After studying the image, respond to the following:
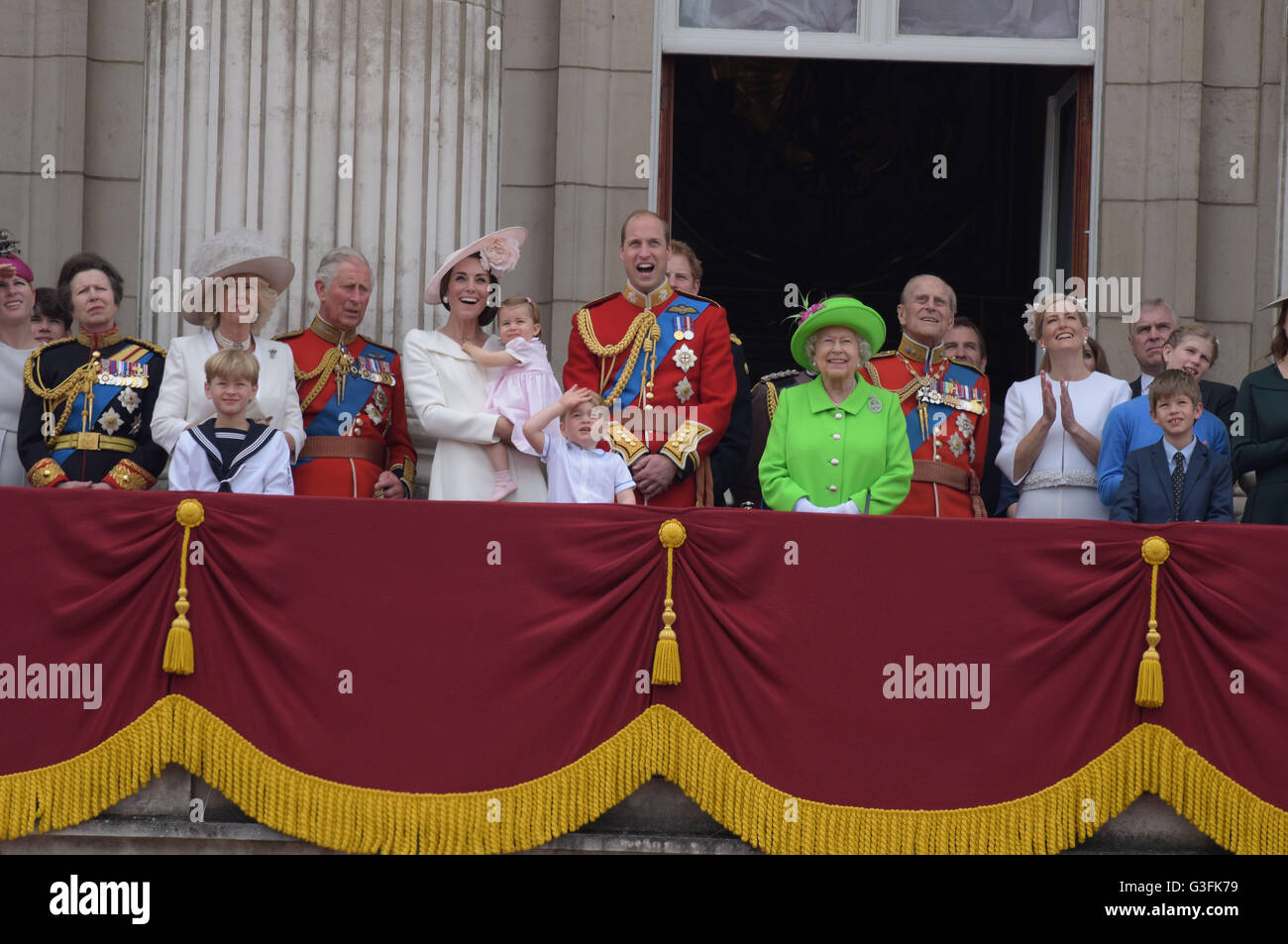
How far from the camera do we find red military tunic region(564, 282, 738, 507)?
26.9ft

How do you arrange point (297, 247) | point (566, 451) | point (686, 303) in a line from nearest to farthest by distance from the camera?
1. point (566, 451)
2. point (686, 303)
3. point (297, 247)

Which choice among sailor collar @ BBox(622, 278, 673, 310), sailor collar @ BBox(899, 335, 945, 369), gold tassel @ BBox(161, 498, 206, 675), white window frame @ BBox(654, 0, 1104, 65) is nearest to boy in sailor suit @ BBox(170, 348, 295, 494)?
gold tassel @ BBox(161, 498, 206, 675)

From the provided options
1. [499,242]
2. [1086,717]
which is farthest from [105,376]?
[1086,717]

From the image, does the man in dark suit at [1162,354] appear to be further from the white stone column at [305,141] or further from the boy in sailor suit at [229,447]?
the boy in sailor suit at [229,447]

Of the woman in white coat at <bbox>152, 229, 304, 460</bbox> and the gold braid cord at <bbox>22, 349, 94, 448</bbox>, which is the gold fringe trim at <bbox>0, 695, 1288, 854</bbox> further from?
the gold braid cord at <bbox>22, 349, 94, 448</bbox>

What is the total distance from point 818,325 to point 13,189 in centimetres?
472

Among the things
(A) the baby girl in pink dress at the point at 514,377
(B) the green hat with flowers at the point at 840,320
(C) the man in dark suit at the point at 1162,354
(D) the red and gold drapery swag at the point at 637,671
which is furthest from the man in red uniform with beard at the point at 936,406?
(A) the baby girl in pink dress at the point at 514,377

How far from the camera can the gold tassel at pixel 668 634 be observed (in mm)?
7262

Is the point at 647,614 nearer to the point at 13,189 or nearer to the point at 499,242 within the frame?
the point at 499,242

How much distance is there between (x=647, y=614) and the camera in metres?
7.37

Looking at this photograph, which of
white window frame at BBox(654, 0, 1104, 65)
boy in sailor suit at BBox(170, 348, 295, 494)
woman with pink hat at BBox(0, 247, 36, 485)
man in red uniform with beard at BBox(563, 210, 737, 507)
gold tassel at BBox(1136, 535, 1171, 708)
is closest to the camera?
gold tassel at BBox(1136, 535, 1171, 708)

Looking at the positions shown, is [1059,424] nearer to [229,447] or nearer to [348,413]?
[348,413]

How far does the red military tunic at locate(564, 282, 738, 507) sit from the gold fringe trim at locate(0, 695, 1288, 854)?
1302 millimetres

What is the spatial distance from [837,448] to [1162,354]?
192 cm
